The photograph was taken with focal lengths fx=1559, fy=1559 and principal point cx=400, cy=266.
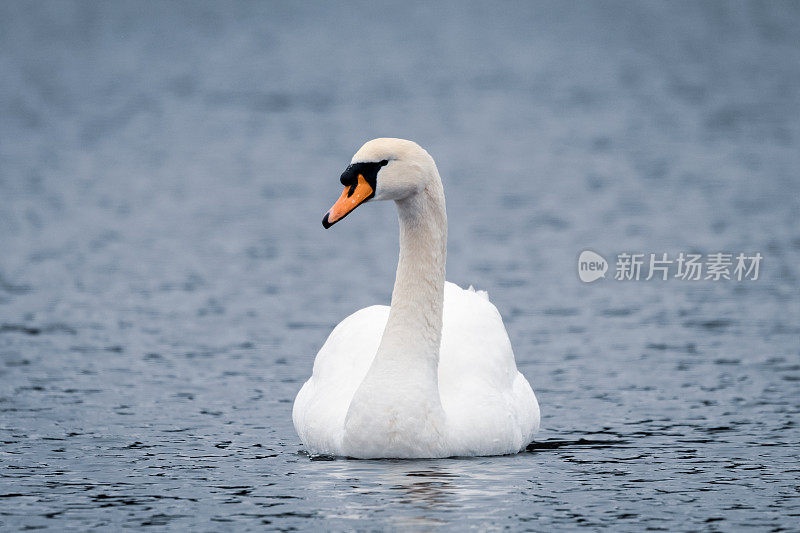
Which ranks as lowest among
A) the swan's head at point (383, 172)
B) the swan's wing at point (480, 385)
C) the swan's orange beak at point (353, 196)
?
the swan's wing at point (480, 385)

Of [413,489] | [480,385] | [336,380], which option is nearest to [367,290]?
[336,380]

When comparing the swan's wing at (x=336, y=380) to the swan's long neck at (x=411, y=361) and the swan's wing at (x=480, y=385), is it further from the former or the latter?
the swan's wing at (x=480, y=385)

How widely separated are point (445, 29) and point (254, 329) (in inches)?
2044

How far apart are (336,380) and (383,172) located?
1667mm

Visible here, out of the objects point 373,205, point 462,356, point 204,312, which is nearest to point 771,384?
point 462,356

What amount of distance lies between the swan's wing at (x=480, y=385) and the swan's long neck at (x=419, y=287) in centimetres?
32

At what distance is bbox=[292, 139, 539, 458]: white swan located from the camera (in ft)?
32.6

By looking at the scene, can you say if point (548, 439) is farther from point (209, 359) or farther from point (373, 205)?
point (373, 205)

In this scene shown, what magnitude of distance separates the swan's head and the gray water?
5.65 ft

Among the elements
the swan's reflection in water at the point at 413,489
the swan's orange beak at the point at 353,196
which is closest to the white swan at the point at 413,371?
the swan's orange beak at the point at 353,196

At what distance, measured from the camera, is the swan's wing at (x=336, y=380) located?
10320mm

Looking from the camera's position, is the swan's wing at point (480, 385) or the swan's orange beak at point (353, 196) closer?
the swan's orange beak at point (353, 196)

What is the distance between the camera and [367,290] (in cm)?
1720

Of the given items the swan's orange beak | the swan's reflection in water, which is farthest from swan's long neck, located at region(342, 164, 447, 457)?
the swan's orange beak
